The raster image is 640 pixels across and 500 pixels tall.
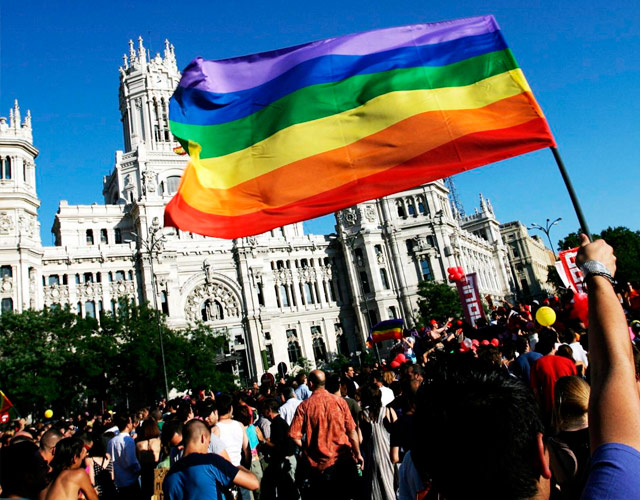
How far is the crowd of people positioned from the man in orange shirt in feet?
0.05

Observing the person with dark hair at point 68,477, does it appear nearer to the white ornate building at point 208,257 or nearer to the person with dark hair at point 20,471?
the person with dark hair at point 20,471

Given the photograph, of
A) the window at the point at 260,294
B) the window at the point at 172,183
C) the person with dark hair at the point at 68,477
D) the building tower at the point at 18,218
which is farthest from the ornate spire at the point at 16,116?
the person with dark hair at the point at 68,477

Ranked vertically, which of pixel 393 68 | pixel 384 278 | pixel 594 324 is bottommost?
pixel 594 324

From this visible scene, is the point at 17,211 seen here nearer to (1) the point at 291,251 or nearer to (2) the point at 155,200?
(2) the point at 155,200

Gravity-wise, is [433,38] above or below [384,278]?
below

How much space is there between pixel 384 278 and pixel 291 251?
11.3 metres

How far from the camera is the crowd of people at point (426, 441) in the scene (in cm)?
157

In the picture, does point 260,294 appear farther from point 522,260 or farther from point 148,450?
point 522,260

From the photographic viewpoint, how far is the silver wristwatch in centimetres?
198

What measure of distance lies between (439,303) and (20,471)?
45953 millimetres

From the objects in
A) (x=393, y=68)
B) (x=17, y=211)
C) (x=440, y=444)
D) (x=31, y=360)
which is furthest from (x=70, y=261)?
(x=440, y=444)

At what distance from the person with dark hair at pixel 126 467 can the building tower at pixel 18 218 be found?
1515 inches

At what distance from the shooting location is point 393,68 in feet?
21.0

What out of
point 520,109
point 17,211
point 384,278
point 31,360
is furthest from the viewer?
point 384,278
